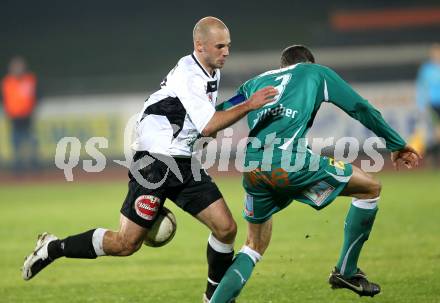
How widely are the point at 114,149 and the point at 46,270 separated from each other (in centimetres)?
1074

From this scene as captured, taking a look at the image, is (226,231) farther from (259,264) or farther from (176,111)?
(259,264)

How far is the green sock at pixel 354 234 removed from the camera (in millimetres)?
6227

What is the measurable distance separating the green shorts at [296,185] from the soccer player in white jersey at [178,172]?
10.1 inches

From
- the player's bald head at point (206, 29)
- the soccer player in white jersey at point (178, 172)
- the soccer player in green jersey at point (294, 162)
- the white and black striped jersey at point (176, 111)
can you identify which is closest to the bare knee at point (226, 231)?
the soccer player in white jersey at point (178, 172)

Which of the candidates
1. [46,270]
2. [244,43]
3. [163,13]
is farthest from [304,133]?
[163,13]

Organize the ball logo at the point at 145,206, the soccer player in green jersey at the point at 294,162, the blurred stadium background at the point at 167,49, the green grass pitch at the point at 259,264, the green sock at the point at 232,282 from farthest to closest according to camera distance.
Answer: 1. the blurred stadium background at the point at 167,49
2. the green grass pitch at the point at 259,264
3. the ball logo at the point at 145,206
4. the soccer player in green jersey at the point at 294,162
5. the green sock at the point at 232,282

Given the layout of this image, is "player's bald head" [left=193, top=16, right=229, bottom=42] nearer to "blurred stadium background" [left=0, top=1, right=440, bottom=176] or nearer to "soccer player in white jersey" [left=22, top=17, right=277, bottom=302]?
"soccer player in white jersey" [left=22, top=17, right=277, bottom=302]

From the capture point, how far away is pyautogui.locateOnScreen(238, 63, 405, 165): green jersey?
5.95 metres

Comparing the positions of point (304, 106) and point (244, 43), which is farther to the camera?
point (244, 43)

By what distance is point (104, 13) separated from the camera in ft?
97.7

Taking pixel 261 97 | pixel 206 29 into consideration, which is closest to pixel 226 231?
pixel 261 97

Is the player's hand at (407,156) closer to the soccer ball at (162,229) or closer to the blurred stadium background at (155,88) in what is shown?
the blurred stadium background at (155,88)

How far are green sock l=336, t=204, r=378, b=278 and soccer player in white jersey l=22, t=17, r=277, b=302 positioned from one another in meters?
0.88

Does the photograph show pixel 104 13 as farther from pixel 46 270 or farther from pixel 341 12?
pixel 46 270
